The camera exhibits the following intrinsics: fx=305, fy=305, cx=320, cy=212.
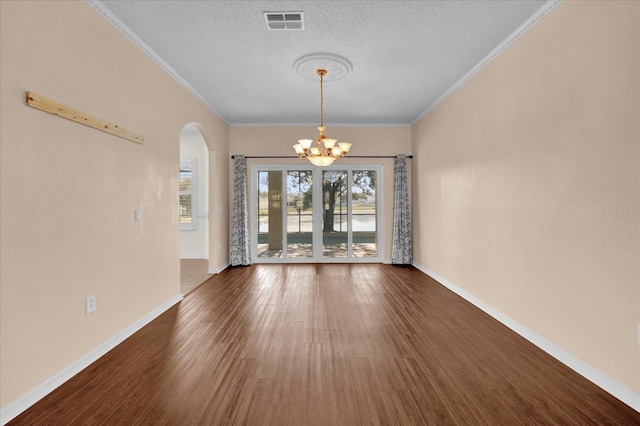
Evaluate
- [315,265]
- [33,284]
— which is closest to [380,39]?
[33,284]

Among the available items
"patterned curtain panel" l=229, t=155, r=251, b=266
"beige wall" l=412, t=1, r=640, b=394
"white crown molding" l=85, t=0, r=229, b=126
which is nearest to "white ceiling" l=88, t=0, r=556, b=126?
"white crown molding" l=85, t=0, r=229, b=126

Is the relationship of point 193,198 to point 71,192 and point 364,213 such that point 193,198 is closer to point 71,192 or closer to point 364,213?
point 364,213

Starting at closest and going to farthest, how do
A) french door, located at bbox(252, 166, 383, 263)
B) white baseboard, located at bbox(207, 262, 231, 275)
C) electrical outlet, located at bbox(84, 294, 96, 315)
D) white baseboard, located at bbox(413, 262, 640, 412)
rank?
white baseboard, located at bbox(413, 262, 640, 412)
electrical outlet, located at bbox(84, 294, 96, 315)
white baseboard, located at bbox(207, 262, 231, 275)
french door, located at bbox(252, 166, 383, 263)

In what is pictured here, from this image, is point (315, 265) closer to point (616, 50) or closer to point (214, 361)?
point (214, 361)

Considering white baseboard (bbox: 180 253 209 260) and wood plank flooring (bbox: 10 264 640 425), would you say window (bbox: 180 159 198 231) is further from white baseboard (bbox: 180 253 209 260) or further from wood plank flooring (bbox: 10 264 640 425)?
wood plank flooring (bbox: 10 264 640 425)

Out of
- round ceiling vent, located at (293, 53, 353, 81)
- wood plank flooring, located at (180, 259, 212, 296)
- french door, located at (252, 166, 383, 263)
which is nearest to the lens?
round ceiling vent, located at (293, 53, 353, 81)

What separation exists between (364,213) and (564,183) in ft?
13.9

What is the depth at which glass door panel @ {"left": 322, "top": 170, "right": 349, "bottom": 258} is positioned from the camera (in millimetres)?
6508

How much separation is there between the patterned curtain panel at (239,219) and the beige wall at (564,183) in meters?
4.12

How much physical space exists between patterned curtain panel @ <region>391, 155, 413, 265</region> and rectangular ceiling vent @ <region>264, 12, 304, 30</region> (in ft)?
12.8

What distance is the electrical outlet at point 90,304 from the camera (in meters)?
2.43

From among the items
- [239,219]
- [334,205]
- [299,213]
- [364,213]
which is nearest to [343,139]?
[334,205]

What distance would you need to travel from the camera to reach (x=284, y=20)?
2.82m

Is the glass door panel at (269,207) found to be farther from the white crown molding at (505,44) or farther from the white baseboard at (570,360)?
the white baseboard at (570,360)
